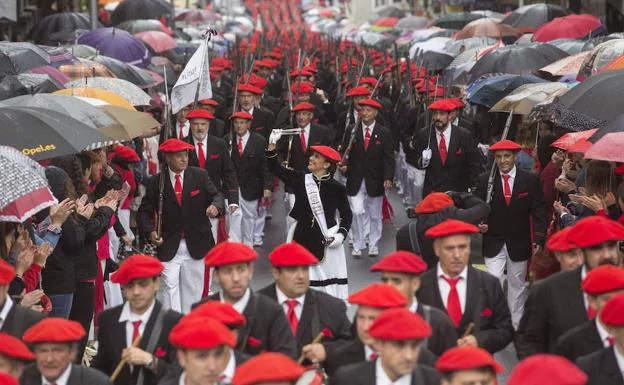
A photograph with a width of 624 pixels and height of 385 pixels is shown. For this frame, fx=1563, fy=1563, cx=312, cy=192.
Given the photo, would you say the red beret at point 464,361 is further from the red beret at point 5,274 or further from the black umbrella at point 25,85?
the black umbrella at point 25,85

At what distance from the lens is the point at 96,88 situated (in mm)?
16875

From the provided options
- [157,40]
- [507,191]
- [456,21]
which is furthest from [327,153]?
[456,21]

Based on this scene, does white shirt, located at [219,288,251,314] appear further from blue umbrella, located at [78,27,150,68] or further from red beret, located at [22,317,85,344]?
blue umbrella, located at [78,27,150,68]

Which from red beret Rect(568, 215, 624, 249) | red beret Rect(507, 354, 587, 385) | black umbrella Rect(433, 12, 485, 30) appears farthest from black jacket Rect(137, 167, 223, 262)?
black umbrella Rect(433, 12, 485, 30)

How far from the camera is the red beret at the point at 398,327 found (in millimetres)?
7832

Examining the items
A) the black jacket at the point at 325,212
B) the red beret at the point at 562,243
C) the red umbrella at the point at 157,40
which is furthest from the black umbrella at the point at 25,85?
the red umbrella at the point at 157,40

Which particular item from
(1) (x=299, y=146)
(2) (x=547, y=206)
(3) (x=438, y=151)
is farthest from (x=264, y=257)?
(2) (x=547, y=206)

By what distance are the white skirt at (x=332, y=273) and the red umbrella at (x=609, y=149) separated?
116 inches

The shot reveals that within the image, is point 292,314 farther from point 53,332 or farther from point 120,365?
point 53,332

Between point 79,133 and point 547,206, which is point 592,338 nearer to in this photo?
point 79,133

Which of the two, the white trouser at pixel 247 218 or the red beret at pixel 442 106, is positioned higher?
the red beret at pixel 442 106

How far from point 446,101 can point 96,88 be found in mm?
3908

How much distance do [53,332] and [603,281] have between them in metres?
3.05

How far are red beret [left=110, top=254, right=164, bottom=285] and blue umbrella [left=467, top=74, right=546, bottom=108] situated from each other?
34.8 feet
